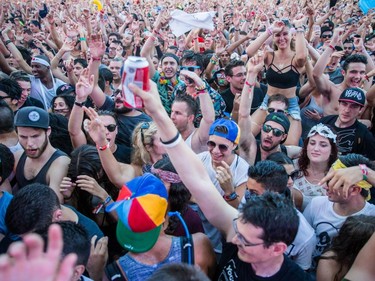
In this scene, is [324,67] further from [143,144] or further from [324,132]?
[143,144]

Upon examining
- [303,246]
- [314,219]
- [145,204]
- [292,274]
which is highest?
[145,204]

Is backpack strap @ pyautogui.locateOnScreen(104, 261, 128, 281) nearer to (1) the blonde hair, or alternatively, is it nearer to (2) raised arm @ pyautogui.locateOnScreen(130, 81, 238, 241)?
(2) raised arm @ pyautogui.locateOnScreen(130, 81, 238, 241)

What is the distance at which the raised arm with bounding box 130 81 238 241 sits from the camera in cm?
168

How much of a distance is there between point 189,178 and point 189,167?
0.06 meters

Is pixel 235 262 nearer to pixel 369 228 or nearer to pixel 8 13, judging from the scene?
pixel 369 228

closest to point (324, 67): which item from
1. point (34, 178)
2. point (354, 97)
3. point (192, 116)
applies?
point (354, 97)

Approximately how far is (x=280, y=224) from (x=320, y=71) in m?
3.58

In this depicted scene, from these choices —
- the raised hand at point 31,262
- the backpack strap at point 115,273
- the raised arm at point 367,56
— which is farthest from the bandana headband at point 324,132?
the raised hand at point 31,262

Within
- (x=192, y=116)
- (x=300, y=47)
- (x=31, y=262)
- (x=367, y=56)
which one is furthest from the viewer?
(x=367, y=56)

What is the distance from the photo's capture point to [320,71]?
4.88 meters

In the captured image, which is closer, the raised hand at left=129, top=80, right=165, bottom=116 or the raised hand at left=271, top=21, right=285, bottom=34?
the raised hand at left=129, top=80, right=165, bottom=116

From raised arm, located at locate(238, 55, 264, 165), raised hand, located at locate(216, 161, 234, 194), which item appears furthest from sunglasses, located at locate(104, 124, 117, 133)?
raised hand, located at locate(216, 161, 234, 194)

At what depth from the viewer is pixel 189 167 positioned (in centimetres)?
187

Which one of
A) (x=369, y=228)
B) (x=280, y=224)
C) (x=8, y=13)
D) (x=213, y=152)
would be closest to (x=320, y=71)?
(x=213, y=152)
